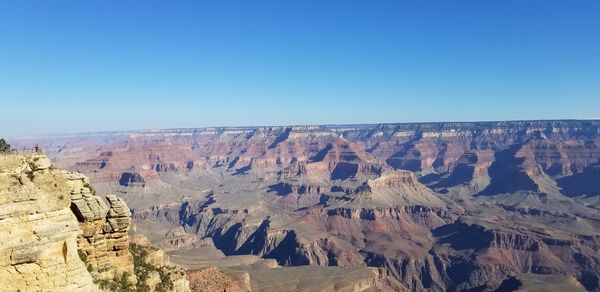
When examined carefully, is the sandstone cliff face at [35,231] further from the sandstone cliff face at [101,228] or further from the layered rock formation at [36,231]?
the sandstone cliff face at [101,228]

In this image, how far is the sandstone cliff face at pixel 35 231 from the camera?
70.8ft

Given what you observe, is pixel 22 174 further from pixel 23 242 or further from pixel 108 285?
pixel 108 285

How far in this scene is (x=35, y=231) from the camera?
2242 cm

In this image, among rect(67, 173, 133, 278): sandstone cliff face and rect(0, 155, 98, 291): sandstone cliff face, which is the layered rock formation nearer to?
rect(0, 155, 98, 291): sandstone cliff face

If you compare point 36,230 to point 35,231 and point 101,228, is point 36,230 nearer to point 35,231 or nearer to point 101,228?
point 35,231

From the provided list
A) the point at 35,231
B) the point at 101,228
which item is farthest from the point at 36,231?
the point at 101,228

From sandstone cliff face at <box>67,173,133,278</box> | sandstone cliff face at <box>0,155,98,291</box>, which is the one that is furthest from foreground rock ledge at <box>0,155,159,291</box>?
sandstone cliff face at <box>67,173,133,278</box>

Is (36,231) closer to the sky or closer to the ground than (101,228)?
closer to the sky

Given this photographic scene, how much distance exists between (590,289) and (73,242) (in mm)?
174844

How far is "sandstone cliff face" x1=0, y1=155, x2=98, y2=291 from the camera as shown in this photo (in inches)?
850

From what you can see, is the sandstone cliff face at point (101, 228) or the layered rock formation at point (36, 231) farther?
the sandstone cliff face at point (101, 228)

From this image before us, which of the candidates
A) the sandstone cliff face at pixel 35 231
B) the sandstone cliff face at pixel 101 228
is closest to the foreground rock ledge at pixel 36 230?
the sandstone cliff face at pixel 35 231

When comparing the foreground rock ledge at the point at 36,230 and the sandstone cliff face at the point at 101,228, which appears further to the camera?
the sandstone cliff face at the point at 101,228

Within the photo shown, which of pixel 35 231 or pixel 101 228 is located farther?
pixel 101 228
